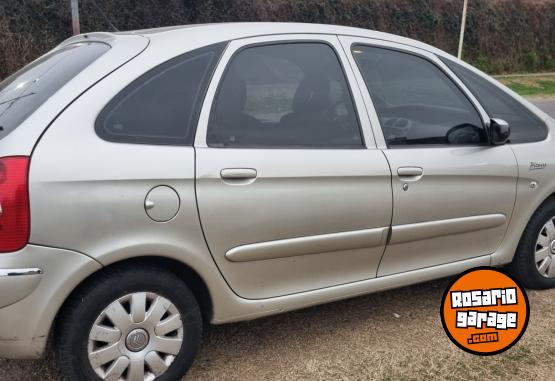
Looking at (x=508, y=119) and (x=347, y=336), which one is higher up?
(x=508, y=119)

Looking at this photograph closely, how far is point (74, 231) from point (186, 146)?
603 millimetres

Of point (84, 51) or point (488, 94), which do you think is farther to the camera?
point (488, 94)

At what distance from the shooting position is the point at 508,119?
3.92 metres

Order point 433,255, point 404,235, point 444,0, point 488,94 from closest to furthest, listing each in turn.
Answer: point 404,235 → point 433,255 → point 488,94 → point 444,0

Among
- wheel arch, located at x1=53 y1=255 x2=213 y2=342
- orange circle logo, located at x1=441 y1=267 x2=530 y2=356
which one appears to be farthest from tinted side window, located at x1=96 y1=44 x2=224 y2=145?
orange circle logo, located at x1=441 y1=267 x2=530 y2=356

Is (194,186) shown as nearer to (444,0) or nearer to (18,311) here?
(18,311)

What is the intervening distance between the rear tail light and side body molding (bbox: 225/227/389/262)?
88 cm

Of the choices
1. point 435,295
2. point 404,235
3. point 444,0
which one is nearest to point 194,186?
point 404,235

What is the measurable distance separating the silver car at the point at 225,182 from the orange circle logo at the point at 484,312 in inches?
14.4

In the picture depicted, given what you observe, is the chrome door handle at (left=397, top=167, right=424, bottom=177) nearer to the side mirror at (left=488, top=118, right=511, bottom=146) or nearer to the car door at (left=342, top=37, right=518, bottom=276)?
the car door at (left=342, top=37, right=518, bottom=276)

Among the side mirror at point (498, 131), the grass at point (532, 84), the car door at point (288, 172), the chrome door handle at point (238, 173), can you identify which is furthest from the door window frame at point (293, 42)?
the grass at point (532, 84)

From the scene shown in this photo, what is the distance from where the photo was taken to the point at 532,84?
22125mm

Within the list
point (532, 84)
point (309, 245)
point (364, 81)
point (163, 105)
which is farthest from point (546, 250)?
point (532, 84)

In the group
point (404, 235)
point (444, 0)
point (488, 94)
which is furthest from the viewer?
point (444, 0)
